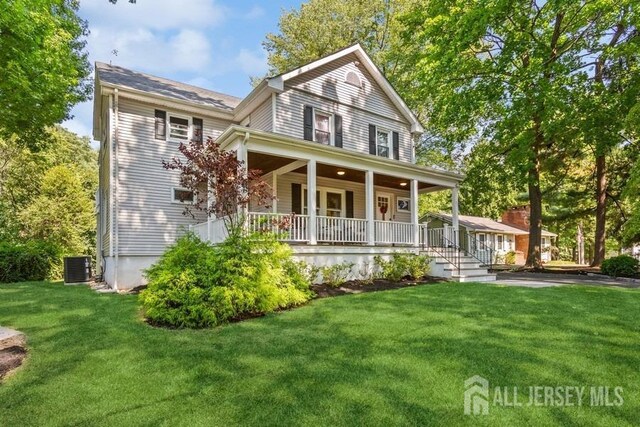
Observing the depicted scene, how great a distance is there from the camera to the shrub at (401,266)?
36.9 ft

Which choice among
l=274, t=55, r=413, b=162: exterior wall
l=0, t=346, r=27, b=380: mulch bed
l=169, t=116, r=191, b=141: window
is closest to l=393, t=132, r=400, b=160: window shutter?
l=274, t=55, r=413, b=162: exterior wall

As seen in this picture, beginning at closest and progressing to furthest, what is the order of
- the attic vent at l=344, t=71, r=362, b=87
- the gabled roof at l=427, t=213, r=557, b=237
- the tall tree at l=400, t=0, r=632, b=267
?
1. the tall tree at l=400, t=0, r=632, b=267
2. the attic vent at l=344, t=71, r=362, b=87
3. the gabled roof at l=427, t=213, r=557, b=237

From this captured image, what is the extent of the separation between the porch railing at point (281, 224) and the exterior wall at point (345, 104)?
3.61 m

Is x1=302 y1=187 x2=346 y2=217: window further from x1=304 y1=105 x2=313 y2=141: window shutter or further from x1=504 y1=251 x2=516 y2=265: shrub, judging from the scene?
x1=504 y1=251 x2=516 y2=265: shrub

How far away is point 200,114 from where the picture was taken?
1316cm

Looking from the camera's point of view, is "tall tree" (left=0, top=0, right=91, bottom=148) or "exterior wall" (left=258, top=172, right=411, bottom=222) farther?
"exterior wall" (left=258, top=172, right=411, bottom=222)

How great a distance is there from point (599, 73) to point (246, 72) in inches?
893

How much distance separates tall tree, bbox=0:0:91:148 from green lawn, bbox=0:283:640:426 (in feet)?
21.3

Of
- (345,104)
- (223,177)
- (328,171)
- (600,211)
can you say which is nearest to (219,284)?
(223,177)

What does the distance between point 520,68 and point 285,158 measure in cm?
1097

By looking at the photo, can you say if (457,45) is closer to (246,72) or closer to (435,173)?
(435,173)

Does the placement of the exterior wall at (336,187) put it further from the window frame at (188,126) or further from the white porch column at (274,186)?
the window frame at (188,126)

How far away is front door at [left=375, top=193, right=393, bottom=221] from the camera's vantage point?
16.3 m

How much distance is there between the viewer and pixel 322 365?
4051 millimetres
